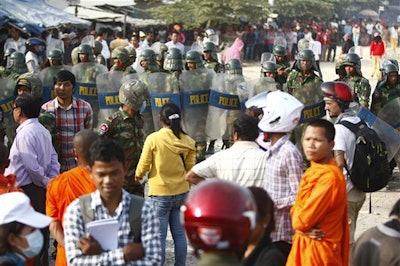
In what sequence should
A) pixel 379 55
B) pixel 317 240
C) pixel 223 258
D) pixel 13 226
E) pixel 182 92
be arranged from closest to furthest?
pixel 223 258
pixel 13 226
pixel 317 240
pixel 182 92
pixel 379 55

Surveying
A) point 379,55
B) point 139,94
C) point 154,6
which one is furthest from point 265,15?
point 139,94

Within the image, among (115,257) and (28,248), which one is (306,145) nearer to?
(115,257)

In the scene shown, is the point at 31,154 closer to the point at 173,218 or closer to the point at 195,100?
the point at 173,218

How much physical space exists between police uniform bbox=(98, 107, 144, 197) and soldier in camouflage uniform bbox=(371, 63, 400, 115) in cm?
560

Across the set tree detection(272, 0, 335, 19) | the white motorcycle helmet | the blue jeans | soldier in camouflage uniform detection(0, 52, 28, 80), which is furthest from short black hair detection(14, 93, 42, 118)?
tree detection(272, 0, 335, 19)

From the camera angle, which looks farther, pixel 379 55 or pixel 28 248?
pixel 379 55

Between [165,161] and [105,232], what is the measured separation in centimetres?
278

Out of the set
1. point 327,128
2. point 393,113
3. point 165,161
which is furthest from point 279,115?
point 393,113

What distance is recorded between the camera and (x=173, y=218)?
270 inches

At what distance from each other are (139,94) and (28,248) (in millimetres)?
3370

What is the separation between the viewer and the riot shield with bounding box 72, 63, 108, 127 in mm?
10750

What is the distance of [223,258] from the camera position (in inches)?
104

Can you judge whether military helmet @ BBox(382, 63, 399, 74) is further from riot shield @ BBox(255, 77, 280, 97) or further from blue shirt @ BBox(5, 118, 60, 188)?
blue shirt @ BBox(5, 118, 60, 188)

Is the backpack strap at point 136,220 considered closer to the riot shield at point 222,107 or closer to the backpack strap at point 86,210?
the backpack strap at point 86,210
